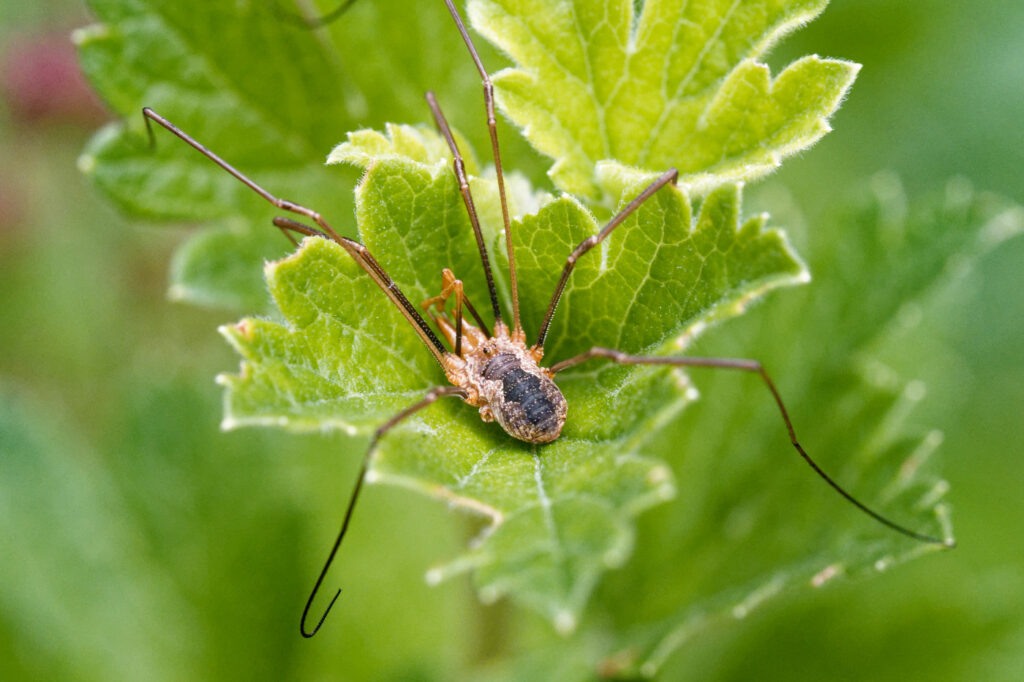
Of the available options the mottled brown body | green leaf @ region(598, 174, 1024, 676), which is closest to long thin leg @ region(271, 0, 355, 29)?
the mottled brown body

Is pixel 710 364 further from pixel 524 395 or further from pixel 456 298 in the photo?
pixel 456 298

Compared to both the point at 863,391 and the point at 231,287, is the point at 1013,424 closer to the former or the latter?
the point at 863,391

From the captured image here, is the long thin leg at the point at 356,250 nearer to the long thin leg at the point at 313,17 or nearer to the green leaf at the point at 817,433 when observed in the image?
the long thin leg at the point at 313,17

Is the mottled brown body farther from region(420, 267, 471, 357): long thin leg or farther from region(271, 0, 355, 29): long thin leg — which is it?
region(271, 0, 355, 29): long thin leg

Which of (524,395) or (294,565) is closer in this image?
(524,395)

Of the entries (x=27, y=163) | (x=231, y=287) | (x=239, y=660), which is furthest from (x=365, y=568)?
(x=27, y=163)

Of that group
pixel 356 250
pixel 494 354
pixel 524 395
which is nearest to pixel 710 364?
pixel 524 395
